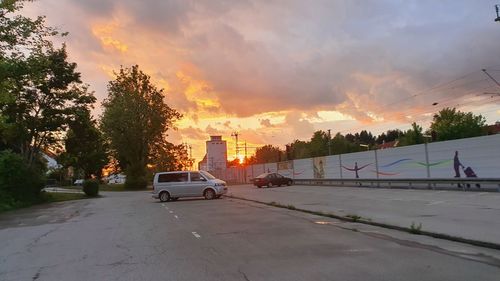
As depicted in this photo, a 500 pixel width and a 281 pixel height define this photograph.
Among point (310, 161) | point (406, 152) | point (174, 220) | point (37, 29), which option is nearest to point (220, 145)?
point (310, 161)

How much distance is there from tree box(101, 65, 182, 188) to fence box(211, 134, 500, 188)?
92.9ft

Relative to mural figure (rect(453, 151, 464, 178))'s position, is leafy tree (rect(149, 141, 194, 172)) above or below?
above

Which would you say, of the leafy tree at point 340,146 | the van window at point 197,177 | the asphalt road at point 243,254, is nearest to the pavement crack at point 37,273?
the asphalt road at point 243,254

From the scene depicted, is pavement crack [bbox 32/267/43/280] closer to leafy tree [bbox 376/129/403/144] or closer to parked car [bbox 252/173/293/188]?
parked car [bbox 252/173/293/188]

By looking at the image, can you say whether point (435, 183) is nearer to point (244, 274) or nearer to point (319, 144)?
point (244, 274)

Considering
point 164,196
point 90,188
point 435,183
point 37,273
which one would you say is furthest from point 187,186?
point 37,273

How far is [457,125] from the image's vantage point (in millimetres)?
98875

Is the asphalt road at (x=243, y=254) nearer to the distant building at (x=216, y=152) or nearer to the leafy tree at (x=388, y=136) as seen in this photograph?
the distant building at (x=216, y=152)

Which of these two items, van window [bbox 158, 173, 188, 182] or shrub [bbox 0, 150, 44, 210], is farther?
shrub [bbox 0, 150, 44, 210]

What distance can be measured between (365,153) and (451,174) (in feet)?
39.1

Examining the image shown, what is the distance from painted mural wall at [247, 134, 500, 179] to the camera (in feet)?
99.6

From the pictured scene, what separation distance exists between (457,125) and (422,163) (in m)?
68.3

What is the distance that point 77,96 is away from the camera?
151ft

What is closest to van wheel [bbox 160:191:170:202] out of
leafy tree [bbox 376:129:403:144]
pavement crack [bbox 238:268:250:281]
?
pavement crack [bbox 238:268:250:281]
